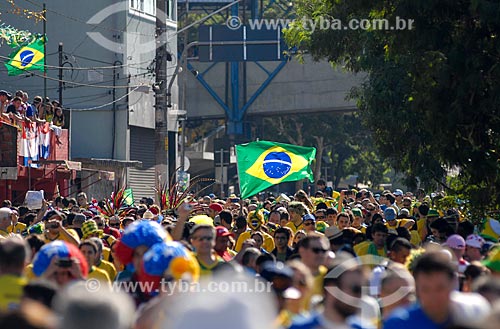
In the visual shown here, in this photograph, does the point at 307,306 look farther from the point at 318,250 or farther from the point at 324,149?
the point at 324,149

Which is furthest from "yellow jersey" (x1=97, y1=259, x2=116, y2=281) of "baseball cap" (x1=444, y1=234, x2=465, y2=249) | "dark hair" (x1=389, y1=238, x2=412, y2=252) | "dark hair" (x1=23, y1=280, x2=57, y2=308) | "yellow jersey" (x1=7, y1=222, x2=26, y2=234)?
"yellow jersey" (x1=7, y1=222, x2=26, y2=234)

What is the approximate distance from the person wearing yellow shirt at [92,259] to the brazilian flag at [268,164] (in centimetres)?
919

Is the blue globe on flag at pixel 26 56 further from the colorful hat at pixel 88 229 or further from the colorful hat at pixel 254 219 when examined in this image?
the colorful hat at pixel 88 229


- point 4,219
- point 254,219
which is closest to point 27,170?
point 254,219

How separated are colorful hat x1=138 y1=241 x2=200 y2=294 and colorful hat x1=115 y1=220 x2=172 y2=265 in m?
0.57

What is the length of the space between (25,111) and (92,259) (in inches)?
685

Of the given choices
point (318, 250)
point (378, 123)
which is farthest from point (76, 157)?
point (318, 250)

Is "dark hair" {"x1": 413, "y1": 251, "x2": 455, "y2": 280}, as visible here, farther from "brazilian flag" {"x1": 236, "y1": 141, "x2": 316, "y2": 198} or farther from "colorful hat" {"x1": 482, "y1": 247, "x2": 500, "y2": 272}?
"brazilian flag" {"x1": 236, "y1": 141, "x2": 316, "y2": 198}

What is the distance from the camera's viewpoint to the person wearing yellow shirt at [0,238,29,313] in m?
7.12

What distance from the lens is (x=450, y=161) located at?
15383mm

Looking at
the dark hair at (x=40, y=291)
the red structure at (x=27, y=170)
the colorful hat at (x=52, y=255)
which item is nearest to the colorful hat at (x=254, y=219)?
the colorful hat at (x=52, y=255)

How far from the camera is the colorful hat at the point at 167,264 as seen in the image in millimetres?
7711

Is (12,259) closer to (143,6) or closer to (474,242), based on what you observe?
(474,242)

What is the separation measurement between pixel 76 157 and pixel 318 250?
34710 mm
